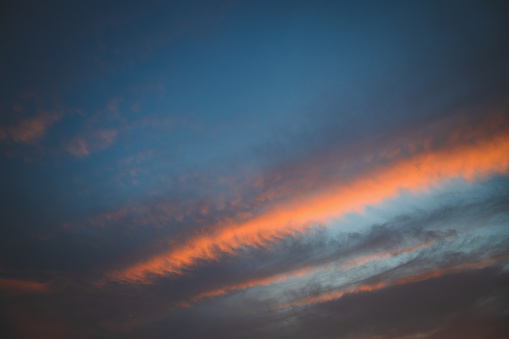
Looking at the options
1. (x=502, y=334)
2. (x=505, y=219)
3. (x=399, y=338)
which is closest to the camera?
(x=505, y=219)

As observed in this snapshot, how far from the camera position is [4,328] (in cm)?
2759

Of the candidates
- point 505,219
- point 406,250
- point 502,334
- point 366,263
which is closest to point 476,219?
point 505,219

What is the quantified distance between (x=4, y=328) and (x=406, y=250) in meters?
43.0

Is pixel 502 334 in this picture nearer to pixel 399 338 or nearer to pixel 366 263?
pixel 399 338

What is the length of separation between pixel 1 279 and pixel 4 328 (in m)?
6.24

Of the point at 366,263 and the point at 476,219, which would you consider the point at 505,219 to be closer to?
the point at 476,219

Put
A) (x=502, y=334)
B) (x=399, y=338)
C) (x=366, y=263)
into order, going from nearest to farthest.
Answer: (x=366, y=263), (x=502, y=334), (x=399, y=338)

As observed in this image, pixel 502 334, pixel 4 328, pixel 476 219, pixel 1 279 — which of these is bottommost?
pixel 502 334

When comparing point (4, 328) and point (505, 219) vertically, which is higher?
point (4, 328)

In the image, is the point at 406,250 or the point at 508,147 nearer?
the point at 508,147

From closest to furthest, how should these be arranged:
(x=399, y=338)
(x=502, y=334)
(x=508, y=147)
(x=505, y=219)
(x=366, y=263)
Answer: (x=508, y=147) → (x=505, y=219) → (x=366, y=263) → (x=502, y=334) → (x=399, y=338)

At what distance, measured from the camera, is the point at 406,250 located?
24.4 meters

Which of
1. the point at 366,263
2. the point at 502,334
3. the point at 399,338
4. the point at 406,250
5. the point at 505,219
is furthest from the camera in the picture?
the point at 399,338

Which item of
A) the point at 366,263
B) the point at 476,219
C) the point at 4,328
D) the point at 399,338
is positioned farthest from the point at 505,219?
the point at 4,328
